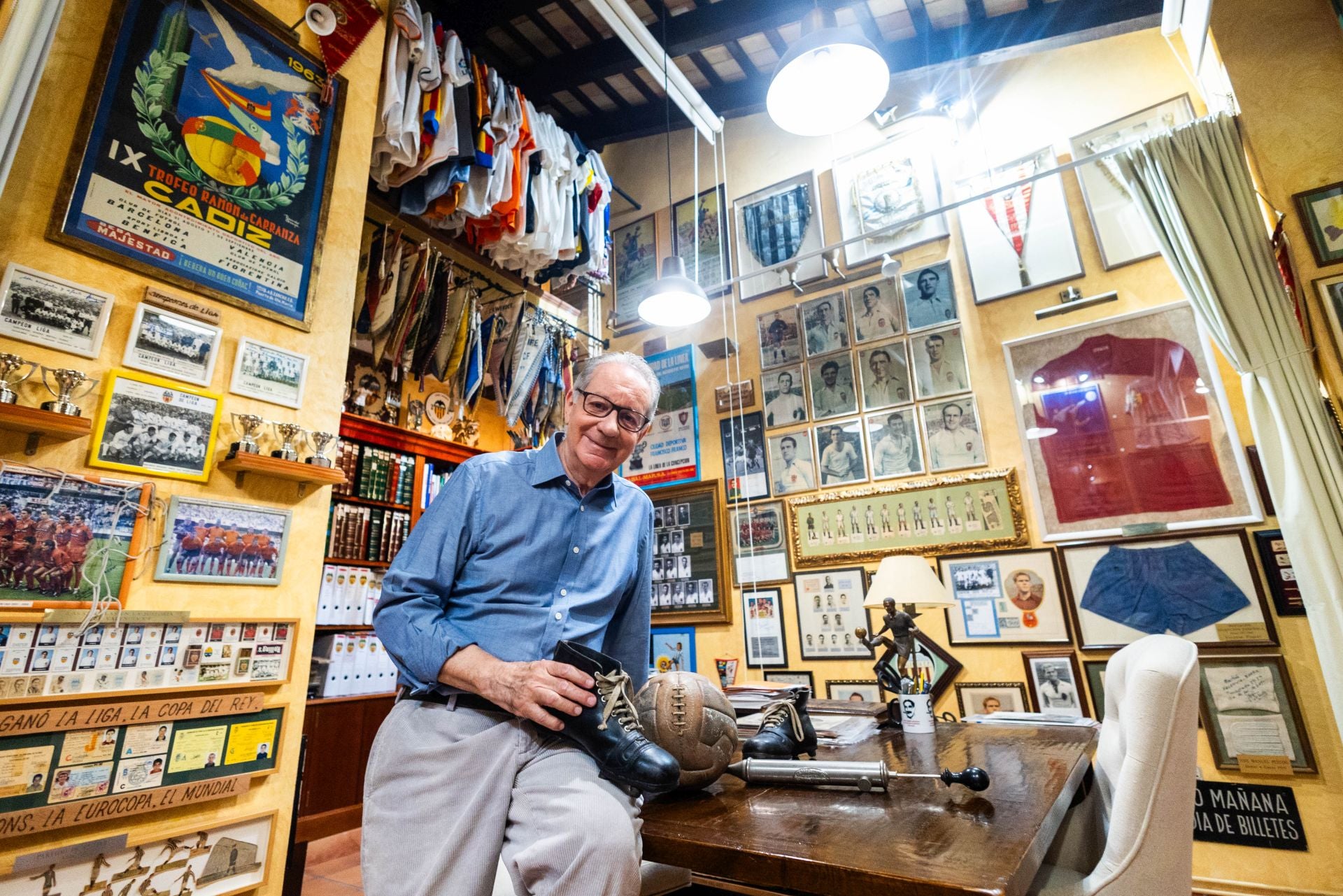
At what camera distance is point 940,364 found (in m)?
4.13

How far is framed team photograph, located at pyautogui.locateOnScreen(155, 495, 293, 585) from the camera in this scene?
1921 mm

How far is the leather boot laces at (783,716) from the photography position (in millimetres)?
1640

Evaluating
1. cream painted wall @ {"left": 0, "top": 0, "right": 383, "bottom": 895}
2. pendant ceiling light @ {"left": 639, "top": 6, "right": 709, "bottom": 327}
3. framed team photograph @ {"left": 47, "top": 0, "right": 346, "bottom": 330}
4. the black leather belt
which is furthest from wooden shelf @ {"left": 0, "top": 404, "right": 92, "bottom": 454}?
pendant ceiling light @ {"left": 639, "top": 6, "right": 709, "bottom": 327}

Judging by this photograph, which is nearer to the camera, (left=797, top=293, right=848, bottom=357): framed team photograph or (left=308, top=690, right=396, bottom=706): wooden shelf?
(left=308, top=690, right=396, bottom=706): wooden shelf

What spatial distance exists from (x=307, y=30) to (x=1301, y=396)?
471 cm

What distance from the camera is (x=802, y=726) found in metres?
1.65

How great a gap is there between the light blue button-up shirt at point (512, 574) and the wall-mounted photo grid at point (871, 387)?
3058 millimetres

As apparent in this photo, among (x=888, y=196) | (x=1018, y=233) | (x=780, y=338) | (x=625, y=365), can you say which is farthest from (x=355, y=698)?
(x=1018, y=233)

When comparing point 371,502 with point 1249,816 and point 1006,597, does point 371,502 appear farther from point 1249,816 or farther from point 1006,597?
point 1249,816

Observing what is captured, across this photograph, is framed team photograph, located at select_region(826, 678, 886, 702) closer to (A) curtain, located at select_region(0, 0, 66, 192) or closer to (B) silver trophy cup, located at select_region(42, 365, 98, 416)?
(B) silver trophy cup, located at select_region(42, 365, 98, 416)

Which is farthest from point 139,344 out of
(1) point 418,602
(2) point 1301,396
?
(2) point 1301,396

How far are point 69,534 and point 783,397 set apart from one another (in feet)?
13.2

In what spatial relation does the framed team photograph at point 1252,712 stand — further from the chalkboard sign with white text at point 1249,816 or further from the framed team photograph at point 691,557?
the framed team photograph at point 691,557

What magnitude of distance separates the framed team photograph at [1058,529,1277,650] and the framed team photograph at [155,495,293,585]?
3.97 metres
